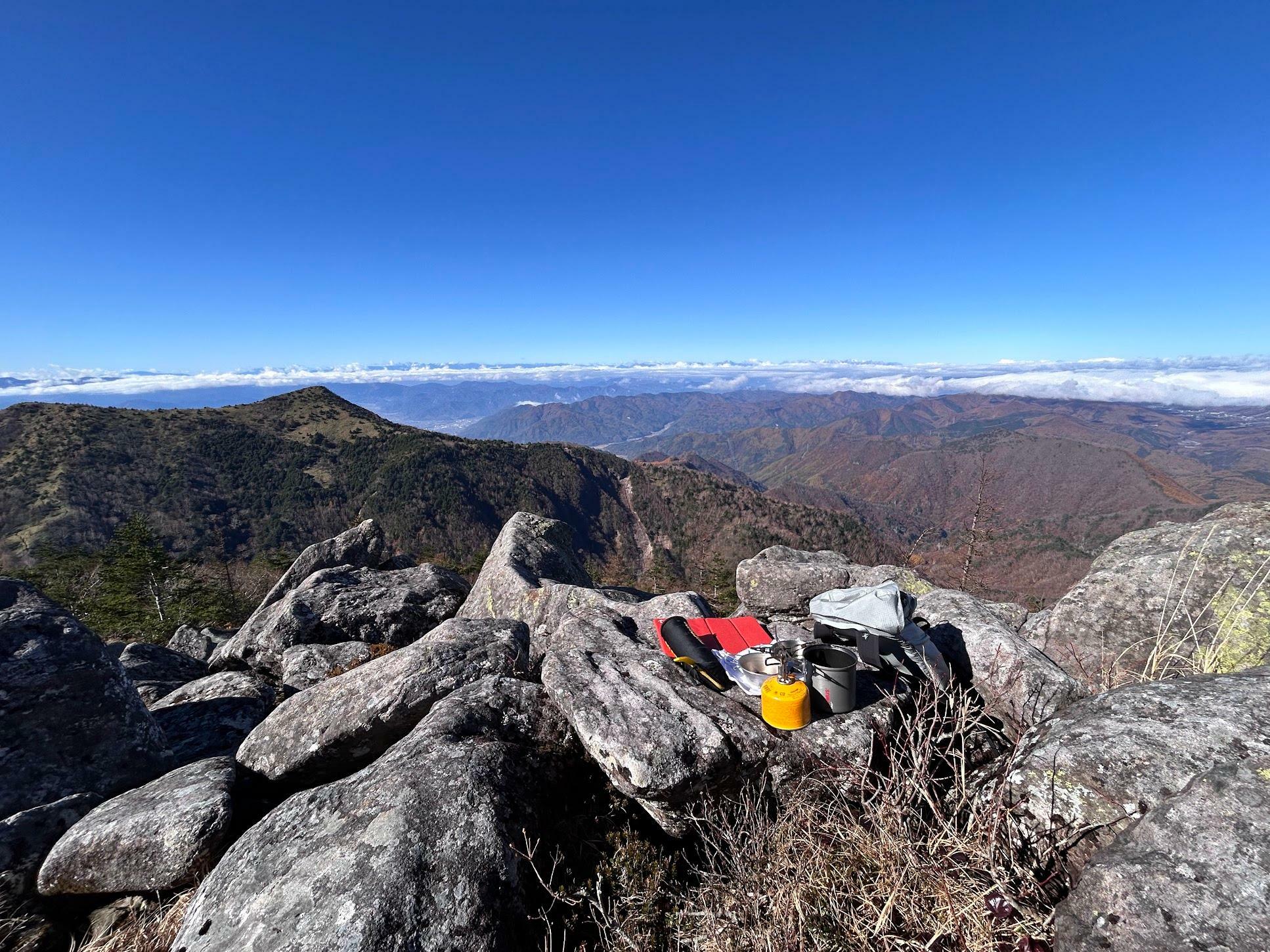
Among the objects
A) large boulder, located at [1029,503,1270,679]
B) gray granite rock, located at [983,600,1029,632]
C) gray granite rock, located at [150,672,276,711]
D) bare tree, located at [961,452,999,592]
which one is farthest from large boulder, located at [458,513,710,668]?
bare tree, located at [961,452,999,592]

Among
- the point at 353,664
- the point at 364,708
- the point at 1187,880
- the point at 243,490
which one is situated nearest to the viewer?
the point at 1187,880

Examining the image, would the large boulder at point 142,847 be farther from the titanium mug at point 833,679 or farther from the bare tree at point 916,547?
the bare tree at point 916,547

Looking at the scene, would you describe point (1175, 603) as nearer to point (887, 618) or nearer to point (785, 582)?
point (887, 618)

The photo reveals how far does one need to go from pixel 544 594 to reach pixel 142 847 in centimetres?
831

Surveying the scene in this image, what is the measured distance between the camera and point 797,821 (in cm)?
430

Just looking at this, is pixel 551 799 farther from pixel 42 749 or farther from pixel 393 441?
pixel 393 441

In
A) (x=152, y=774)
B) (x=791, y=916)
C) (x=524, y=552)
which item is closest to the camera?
(x=791, y=916)

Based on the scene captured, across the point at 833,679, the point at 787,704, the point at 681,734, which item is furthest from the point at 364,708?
the point at 833,679

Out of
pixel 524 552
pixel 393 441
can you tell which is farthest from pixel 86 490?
pixel 524 552

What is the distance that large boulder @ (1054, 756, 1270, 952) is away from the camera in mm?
2656

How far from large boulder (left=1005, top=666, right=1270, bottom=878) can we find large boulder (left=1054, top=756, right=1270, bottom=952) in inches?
16.5

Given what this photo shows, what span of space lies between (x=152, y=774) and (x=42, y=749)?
1306 mm

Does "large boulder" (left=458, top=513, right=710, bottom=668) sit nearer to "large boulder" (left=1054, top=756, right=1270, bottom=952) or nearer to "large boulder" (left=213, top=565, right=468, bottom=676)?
"large boulder" (left=213, top=565, right=468, bottom=676)

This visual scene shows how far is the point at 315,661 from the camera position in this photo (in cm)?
1098
